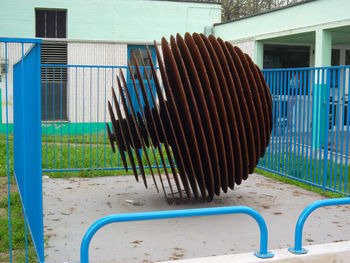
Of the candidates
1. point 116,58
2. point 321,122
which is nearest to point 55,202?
point 321,122

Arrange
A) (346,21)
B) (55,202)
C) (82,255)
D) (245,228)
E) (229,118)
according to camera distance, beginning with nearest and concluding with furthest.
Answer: (82,255), (245,228), (229,118), (55,202), (346,21)

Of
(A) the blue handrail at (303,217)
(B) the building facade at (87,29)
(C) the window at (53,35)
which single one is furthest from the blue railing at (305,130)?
(C) the window at (53,35)

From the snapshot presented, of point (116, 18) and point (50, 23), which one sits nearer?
point (50, 23)

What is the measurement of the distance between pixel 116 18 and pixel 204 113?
37.4 feet

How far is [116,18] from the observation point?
669 inches

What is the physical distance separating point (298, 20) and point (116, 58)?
6.47 meters

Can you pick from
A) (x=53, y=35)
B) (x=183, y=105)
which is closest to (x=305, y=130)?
(x=183, y=105)

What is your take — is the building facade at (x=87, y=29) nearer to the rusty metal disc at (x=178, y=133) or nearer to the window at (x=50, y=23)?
the window at (x=50, y=23)

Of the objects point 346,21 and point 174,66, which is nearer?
point 174,66

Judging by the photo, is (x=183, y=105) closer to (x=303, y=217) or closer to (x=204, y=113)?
(x=204, y=113)

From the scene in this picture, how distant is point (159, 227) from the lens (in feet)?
20.1

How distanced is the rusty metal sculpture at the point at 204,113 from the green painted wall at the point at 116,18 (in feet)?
34.7

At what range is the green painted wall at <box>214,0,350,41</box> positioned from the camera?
1190cm

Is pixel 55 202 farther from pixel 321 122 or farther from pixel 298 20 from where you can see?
pixel 298 20
